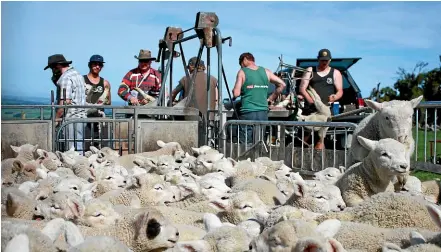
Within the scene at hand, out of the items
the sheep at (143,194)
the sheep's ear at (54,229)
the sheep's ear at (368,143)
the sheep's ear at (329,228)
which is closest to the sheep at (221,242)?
the sheep's ear at (329,228)

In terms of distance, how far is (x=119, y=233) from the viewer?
169 inches

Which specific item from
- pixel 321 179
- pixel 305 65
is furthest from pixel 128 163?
pixel 305 65

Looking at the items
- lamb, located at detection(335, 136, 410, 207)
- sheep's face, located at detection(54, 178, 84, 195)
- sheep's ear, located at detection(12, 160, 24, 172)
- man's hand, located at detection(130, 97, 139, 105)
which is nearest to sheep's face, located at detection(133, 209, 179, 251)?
sheep's face, located at detection(54, 178, 84, 195)

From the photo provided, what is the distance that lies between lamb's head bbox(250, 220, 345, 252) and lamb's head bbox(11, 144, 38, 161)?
16.1 feet

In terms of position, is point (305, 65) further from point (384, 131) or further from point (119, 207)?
point (119, 207)

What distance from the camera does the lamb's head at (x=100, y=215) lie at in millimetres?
4621

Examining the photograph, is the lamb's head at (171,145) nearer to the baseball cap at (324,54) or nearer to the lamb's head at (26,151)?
the lamb's head at (26,151)

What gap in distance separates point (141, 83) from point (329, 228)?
8417mm

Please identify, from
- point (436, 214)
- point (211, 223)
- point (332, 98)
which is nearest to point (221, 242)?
point (211, 223)

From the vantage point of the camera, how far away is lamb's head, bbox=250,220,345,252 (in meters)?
3.42

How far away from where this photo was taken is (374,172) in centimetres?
595

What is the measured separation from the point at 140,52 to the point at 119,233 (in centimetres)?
773

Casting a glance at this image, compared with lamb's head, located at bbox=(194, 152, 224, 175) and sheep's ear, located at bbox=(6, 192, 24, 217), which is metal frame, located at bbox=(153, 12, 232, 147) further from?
sheep's ear, located at bbox=(6, 192, 24, 217)

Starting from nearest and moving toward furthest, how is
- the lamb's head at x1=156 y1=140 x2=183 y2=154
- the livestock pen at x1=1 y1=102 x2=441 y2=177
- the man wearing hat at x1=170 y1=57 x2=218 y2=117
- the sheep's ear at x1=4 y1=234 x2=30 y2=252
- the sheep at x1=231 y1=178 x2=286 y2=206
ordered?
1. the sheep's ear at x1=4 y1=234 x2=30 y2=252
2. the sheep at x1=231 y1=178 x2=286 y2=206
3. the livestock pen at x1=1 y1=102 x2=441 y2=177
4. the lamb's head at x1=156 y1=140 x2=183 y2=154
5. the man wearing hat at x1=170 y1=57 x2=218 y2=117
